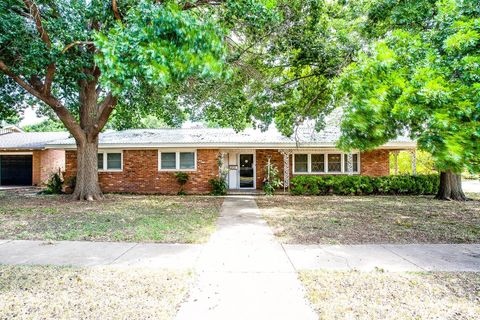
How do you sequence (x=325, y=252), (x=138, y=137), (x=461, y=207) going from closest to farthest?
(x=325, y=252)
(x=461, y=207)
(x=138, y=137)

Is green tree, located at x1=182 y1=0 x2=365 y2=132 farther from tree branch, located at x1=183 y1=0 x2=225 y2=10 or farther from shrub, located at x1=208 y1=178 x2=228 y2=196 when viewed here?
shrub, located at x1=208 y1=178 x2=228 y2=196

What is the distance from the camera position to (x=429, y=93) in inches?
113

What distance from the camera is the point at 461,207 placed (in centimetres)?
1064

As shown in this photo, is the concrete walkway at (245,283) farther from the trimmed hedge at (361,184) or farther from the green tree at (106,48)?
the trimmed hedge at (361,184)

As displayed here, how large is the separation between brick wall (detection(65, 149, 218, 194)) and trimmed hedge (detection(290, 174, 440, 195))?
4.52m

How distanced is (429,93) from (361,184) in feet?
39.7

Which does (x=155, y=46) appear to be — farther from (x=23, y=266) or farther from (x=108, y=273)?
(x=23, y=266)

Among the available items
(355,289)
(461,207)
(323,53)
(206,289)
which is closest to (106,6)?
(323,53)

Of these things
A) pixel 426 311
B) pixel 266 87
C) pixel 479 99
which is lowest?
pixel 426 311

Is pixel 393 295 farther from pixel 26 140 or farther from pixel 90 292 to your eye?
pixel 26 140

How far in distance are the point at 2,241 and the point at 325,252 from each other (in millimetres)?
6419

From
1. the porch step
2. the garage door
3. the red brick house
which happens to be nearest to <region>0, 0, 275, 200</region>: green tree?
the red brick house

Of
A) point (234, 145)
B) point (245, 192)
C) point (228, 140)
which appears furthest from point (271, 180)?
point (228, 140)

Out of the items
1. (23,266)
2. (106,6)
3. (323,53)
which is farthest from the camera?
(323,53)
